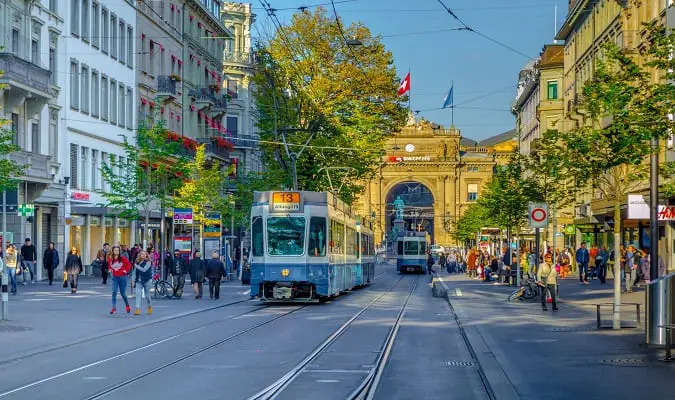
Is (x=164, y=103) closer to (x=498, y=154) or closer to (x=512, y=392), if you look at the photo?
(x=512, y=392)

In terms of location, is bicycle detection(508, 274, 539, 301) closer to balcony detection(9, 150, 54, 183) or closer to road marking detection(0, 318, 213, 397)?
road marking detection(0, 318, 213, 397)

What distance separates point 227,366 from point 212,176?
4551 centimetres

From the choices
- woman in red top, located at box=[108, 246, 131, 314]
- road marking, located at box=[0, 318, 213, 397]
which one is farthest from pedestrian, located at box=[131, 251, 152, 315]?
road marking, located at box=[0, 318, 213, 397]

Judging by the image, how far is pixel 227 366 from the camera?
1769cm

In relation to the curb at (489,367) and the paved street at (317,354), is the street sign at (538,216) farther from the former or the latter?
the curb at (489,367)

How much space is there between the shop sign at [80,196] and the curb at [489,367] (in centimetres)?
3293

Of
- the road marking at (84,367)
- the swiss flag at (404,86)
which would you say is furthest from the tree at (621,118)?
the swiss flag at (404,86)

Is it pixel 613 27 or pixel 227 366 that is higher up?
pixel 613 27

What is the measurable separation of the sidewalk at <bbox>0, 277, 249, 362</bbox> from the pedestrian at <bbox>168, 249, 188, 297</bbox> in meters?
0.46

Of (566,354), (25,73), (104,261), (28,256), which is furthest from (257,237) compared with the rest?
(104,261)

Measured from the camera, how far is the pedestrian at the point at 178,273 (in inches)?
1580

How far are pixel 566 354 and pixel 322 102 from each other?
42804mm

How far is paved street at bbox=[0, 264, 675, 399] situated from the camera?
1492cm

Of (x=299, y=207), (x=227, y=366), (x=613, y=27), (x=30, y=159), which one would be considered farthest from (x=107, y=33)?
(x=227, y=366)
